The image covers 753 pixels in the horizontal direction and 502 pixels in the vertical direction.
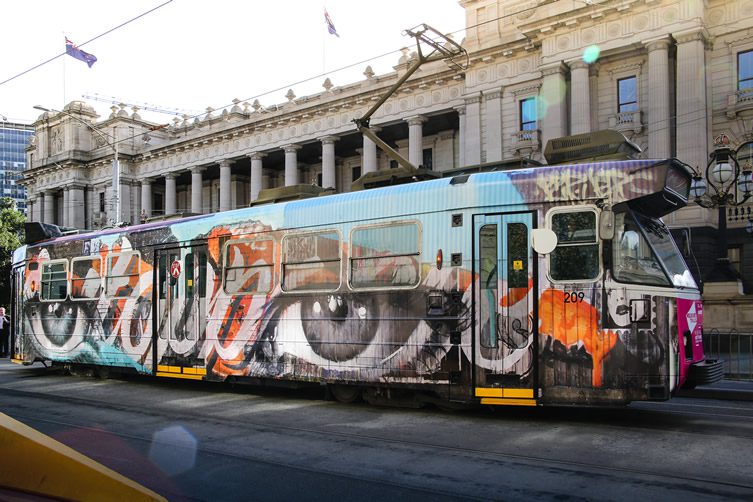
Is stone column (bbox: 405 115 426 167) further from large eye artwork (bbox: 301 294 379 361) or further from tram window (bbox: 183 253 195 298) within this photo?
large eye artwork (bbox: 301 294 379 361)

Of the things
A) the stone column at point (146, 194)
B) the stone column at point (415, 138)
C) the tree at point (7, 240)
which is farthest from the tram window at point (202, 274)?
the stone column at point (146, 194)

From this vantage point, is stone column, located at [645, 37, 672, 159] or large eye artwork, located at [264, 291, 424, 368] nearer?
large eye artwork, located at [264, 291, 424, 368]

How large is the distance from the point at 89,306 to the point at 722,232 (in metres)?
20.3

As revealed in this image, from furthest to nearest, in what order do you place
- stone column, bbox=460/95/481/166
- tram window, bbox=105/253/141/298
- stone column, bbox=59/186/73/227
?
stone column, bbox=59/186/73/227 < stone column, bbox=460/95/481/166 < tram window, bbox=105/253/141/298

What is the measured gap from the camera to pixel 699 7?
31500mm

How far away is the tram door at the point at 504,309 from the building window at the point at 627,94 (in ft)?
97.4

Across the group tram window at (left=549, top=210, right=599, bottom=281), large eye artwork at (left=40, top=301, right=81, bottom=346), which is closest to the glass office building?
large eye artwork at (left=40, top=301, right=81, bottom=346)

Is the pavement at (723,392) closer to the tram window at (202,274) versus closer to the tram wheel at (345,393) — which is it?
the tram wheel at (345,393)

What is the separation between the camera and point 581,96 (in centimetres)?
3500

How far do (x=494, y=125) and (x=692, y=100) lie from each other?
11130 millimetres

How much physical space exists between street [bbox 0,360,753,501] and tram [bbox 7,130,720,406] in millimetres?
598

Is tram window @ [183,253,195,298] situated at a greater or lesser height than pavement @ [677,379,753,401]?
greater

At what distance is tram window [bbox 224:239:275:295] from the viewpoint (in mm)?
10844

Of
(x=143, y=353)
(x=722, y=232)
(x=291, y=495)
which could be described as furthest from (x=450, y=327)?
(x=722, y=232)
